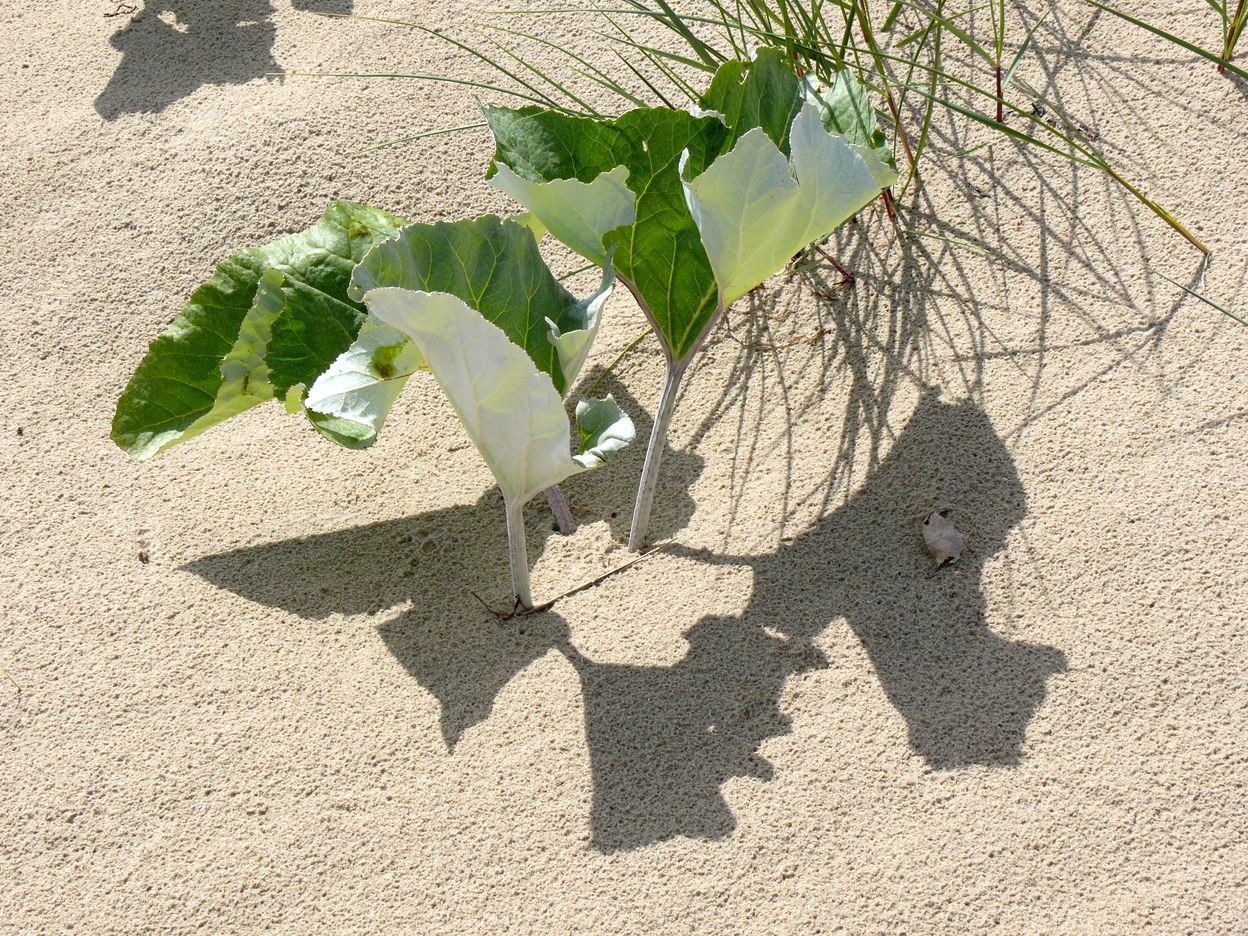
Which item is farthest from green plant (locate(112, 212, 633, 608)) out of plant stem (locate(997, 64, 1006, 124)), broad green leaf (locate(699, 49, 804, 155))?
plant stem (locate(997, 64, 1006, 124))

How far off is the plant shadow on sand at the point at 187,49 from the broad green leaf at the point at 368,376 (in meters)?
1.16

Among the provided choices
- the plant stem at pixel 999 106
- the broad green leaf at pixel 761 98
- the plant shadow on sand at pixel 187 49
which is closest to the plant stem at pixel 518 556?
the broad green leaf at pixel 761 98

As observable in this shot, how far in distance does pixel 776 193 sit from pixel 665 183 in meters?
0.22

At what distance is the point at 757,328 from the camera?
5.49 ft

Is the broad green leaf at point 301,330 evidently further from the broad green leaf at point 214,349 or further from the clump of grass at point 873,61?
the clump of grass at point 873,61

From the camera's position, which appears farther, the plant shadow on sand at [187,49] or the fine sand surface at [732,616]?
the plant shadow on sand at [187,49]

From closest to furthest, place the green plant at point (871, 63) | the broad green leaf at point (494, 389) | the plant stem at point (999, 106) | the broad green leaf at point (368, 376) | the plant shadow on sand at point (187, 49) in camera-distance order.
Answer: the broad green leaf at point (494, 389) → the broad green leaf at point (368, 376) → the green plant at point (871, 63) → the plant stem at point (999, 106) → the plant shadow on sand at point (187, 49)

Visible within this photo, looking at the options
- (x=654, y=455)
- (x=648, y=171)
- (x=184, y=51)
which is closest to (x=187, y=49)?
(x=184, y=51)

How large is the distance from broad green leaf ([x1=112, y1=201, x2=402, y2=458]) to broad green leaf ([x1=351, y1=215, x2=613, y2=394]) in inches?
8.0

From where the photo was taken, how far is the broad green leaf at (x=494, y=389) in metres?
1.09

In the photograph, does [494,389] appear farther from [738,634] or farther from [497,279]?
[738,634]

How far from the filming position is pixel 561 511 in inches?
58.2

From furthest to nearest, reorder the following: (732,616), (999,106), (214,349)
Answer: (999,106) < (214,349) < (732,616)

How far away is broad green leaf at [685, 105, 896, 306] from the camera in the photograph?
1.16 metres
